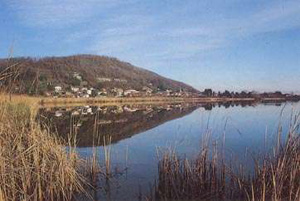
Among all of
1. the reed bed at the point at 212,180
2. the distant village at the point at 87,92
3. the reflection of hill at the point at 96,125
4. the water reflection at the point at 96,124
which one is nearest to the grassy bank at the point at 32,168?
the water reflection at the point at 96,124

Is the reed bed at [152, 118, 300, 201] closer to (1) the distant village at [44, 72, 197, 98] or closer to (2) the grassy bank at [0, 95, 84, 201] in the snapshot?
(2) the grassy bank at [0, 95, 84, 201]

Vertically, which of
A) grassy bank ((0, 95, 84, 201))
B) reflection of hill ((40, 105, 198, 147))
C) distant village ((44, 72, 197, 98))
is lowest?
reflection of hill ((40, 105, 198, 147))

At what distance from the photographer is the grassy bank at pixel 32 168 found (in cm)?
546

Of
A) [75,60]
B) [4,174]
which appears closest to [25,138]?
[4,174]

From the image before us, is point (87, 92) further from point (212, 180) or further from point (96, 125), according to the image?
point (212, 180)

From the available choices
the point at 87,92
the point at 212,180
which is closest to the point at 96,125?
the point at 212,180

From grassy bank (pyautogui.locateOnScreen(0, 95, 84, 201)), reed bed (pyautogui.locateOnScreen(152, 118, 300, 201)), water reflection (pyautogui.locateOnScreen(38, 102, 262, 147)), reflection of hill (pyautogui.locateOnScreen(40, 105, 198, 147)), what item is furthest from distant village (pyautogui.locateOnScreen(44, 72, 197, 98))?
reed bed (pyautogui.locateOnScreen(152, 118, 300, 201))

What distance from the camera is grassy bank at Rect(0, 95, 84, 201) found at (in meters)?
5.46

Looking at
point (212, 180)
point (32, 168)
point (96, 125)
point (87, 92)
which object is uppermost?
point (87, 92)

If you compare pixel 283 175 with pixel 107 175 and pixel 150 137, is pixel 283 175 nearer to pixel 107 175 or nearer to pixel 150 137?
pixel 107 175

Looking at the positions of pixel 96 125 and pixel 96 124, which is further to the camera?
pixel 96 125

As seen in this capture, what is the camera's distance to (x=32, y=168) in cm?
601

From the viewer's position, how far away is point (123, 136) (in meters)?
17.5

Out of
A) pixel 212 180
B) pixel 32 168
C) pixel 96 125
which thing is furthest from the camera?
pixel 96 125
